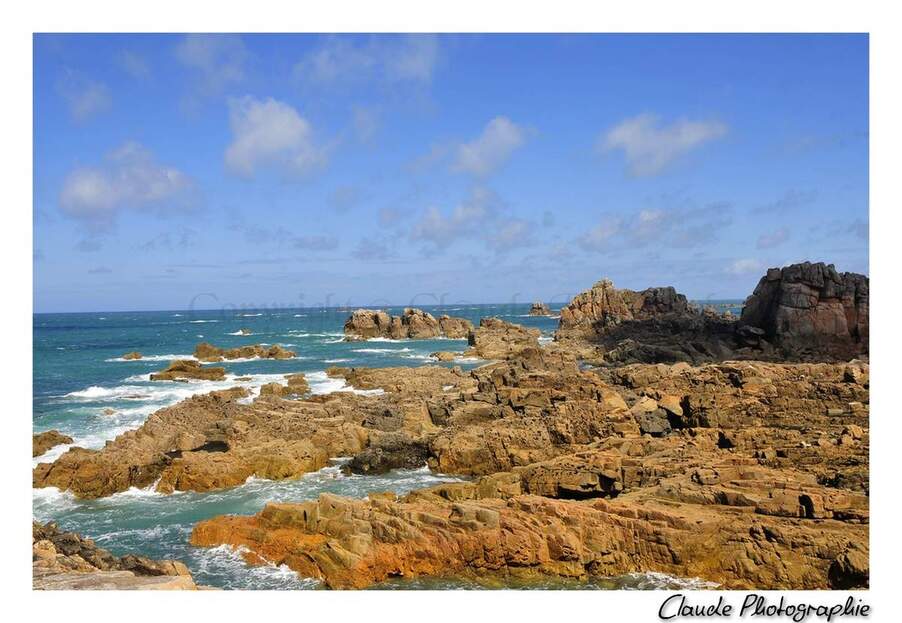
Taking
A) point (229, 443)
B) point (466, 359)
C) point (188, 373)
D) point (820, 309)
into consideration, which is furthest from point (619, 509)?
point (466, 359)

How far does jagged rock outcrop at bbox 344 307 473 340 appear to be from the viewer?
81125 millimetres

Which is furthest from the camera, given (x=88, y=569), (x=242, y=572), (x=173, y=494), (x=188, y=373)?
(x=188, y=373)

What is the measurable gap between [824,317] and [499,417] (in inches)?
1193

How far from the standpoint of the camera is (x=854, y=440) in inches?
596

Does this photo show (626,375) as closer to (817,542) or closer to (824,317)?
(817,542)

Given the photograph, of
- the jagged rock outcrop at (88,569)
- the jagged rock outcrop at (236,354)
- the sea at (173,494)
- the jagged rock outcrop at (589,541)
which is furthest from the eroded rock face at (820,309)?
the jagged rock outcrop at (88,569)

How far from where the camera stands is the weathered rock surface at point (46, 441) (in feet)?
69.3

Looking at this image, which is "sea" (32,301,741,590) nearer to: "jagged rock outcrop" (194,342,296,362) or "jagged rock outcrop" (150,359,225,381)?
"jagged rock outcrop" (150,359,225,381)

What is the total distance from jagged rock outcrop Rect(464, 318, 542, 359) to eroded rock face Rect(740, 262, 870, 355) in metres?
18.5

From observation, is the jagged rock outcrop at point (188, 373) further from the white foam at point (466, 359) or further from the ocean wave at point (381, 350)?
the ocean wave at point (381, 350)

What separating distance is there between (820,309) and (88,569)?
146 feet

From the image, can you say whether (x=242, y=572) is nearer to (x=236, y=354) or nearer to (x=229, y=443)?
(x=229, y=443)

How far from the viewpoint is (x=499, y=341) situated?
5894 centimetres

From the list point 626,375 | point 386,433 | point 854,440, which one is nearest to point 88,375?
point 386,433
